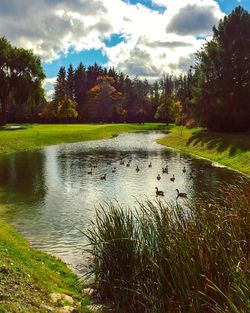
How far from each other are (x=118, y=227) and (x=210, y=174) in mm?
27681

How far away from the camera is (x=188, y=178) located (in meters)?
38.2

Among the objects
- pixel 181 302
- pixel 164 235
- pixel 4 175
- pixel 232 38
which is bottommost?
pixel 4 175

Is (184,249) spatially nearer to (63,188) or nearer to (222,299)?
(222,299)

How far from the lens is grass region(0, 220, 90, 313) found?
1083 centimetres

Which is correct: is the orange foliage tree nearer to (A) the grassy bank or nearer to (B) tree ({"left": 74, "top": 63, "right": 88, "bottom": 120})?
(B) tree ({"left": 74, "top": 63, "right": 88, "bottom": 120})

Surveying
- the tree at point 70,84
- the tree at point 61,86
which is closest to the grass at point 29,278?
the tree at point 61,86

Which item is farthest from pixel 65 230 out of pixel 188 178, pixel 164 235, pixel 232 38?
pixel 232 38

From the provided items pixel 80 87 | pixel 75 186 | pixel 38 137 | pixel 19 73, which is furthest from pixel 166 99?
pixel 75 186

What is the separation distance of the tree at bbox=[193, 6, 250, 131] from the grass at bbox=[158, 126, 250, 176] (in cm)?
365

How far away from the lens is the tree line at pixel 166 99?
65.2 m

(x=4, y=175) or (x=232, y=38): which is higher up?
(x=232, y=38)

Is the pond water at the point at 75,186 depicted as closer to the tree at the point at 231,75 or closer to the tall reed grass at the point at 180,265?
the tall reed grass at the point at 180,265

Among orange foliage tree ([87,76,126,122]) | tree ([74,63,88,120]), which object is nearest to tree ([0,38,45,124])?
orange foliage tree ([87,76,126,122])

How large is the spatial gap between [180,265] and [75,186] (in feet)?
83.6
